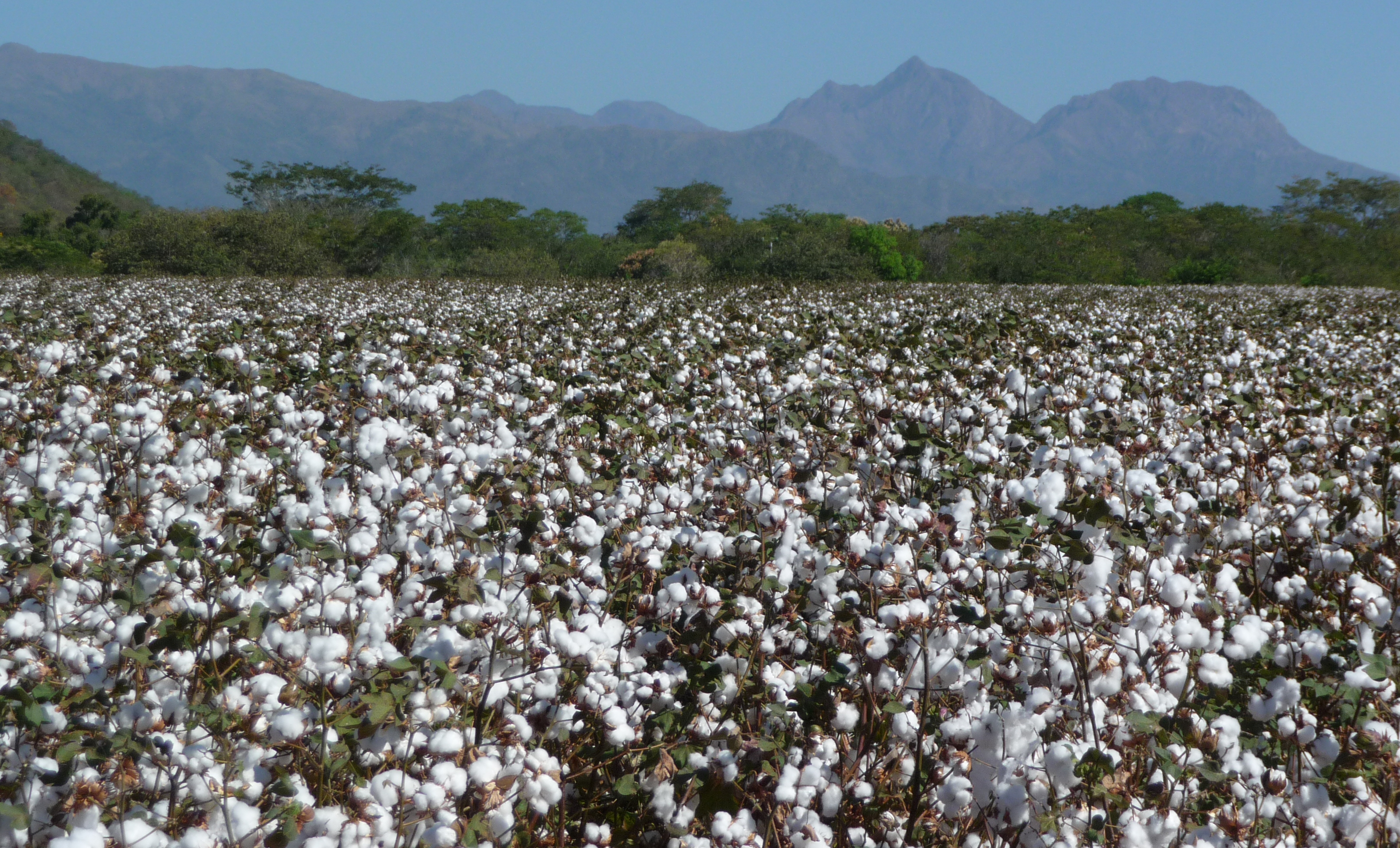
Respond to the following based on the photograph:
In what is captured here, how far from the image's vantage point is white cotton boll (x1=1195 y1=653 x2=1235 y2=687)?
1.90 meters

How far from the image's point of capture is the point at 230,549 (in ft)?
7.66

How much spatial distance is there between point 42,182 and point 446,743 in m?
107

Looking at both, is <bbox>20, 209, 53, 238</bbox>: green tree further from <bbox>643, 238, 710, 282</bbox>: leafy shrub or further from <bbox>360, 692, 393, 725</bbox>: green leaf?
<bbox>360, 692, 393, 725</bbox>: green leaf

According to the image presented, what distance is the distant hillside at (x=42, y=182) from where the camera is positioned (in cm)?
7556

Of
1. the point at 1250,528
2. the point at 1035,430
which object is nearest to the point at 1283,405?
the point at 1035,430

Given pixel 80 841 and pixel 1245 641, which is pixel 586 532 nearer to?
pixel 80 841

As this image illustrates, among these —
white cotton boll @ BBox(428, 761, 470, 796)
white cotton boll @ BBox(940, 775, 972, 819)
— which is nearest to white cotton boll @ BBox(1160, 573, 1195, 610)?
white cotton boll @ BBox(940, 775, 972, 819)

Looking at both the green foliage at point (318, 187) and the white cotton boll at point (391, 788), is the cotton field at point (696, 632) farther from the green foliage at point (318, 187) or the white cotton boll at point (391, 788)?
the green foliage at point (318, 187)

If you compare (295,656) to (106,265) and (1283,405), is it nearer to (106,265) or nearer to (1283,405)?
(1283,405)

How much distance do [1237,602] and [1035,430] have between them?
5.31 feet

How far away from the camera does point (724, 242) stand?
43656mm

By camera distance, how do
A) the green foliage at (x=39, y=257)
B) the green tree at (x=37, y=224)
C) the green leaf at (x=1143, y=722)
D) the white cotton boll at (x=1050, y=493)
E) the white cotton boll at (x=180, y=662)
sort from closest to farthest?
the green leaf at (x=1143, y=722)
the white cotton boll at (x=180, y=662)
the white cotton boll at (x=1050, y=493)
the green foliage at (x=39, y=257)
the green tree at (x=37, y=224)

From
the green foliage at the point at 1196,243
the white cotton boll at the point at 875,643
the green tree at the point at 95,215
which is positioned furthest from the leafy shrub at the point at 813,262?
the green tree at the point at 95,215

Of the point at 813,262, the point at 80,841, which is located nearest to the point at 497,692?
the point at 80,841
